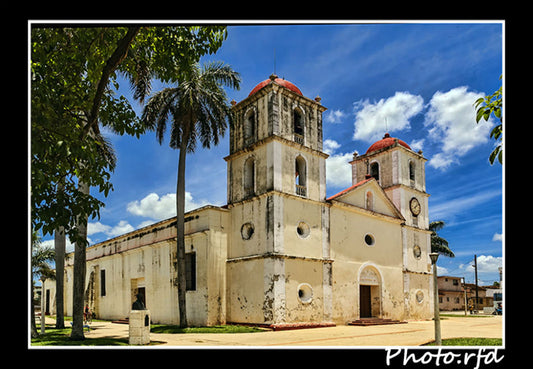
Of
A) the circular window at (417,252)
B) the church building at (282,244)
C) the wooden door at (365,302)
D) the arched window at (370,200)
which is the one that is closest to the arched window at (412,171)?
the church building at (282,244)

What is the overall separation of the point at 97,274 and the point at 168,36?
84.8ft

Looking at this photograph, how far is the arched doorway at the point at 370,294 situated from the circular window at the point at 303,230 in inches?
179

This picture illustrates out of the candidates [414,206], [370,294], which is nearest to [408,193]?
[414,206]

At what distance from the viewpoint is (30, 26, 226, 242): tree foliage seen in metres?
8.07

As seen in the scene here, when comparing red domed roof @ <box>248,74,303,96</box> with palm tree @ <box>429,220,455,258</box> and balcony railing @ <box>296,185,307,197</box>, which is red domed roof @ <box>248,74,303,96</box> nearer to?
balcony railing @ <box>296,185,307,197</box>

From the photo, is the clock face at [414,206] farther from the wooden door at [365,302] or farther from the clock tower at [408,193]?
the wooden door at [365,302]

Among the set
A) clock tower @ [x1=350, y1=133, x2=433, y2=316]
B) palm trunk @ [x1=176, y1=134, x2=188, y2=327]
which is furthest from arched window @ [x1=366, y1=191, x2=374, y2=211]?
palm trunk @ [x1=176, y1=134, x2=188, y2=327]

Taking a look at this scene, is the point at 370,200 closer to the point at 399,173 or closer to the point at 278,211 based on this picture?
the point at 399,173

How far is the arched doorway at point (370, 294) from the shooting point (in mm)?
24261

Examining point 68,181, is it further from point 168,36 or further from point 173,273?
point 173,273

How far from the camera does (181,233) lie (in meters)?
19.7

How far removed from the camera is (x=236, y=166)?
23.2 meters

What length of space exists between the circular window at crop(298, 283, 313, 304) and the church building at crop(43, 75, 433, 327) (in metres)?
0.06
